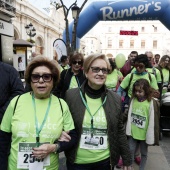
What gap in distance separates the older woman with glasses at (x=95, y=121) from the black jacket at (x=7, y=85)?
58cm

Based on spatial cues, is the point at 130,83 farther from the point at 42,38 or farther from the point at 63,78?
the point at 42,38

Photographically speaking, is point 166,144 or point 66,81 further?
point 166,144

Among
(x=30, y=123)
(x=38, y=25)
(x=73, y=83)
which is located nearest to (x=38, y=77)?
(x=30, y=123)

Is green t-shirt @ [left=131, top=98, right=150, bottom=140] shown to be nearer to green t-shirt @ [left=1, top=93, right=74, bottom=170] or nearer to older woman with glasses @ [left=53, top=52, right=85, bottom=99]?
older woman with glasses @ [left=53, top=52, right=85, bottom=99]

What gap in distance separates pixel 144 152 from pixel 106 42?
65.0 meters

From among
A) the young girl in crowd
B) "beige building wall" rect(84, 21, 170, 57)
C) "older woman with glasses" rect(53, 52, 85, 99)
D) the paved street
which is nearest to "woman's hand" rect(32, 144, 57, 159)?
the young girl in crowd

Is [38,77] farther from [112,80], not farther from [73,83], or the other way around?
[112,80]

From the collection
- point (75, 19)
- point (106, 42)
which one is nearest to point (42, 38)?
point (75, 19)

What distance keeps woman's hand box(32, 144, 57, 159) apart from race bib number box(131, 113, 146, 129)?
179cm

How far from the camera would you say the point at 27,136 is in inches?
67.1

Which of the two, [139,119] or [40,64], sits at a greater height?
[40,64]

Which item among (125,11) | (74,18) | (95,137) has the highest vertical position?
(125,11)

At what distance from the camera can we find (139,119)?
3.24m

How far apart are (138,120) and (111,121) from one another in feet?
4.49
